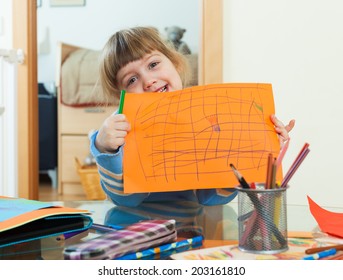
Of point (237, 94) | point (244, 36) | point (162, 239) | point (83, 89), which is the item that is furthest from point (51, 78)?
point (162, 239)

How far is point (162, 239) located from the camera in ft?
2.37

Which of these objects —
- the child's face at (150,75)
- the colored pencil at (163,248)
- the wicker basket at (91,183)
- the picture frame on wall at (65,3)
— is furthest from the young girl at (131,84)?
the picture frame on wall at (65,3)

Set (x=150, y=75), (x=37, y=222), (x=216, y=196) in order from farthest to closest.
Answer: (x=150, y=75), (x=216, y=196), (x=37, y=222)

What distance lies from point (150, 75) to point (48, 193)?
9.94 feet

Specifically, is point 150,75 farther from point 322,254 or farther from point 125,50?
point 322,254

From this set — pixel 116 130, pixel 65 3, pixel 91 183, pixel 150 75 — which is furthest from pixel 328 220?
pixel 65 3

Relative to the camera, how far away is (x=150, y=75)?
4.44 feet

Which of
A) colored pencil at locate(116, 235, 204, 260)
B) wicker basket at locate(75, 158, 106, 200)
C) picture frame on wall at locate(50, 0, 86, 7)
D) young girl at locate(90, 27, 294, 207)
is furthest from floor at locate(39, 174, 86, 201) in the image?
colored pencil at locate(116, 235, 204, 260)

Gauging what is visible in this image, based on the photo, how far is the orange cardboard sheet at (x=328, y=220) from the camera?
2.72ft

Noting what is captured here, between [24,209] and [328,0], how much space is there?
72.1 inches

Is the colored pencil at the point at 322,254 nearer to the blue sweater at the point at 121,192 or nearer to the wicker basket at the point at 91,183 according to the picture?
the blue sweater at the point at 121,192

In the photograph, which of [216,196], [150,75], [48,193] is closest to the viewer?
[216,196]

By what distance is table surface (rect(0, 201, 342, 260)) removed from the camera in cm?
76

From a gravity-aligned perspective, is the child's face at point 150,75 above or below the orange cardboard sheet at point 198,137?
above
